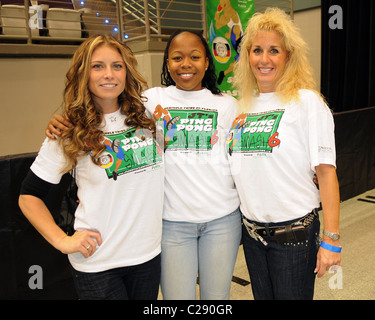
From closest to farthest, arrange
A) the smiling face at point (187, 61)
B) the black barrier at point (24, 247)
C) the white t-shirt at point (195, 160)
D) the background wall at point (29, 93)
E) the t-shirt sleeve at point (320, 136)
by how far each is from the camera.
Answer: the t-shirt sleeve at point (320, 136)
the white t-shirt at point (195, 160)
the smiling face at point (187, 61)
the black barrier at point (24, 247)
the background wall at point (29, 93)

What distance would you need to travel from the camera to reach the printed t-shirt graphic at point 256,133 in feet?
4.87

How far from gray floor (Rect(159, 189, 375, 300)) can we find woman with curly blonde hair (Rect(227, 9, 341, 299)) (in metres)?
1.06

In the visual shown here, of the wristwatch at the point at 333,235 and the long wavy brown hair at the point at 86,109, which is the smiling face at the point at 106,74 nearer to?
the long wavy brown hair at the point at 86,109

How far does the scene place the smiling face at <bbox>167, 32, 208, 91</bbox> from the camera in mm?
1675

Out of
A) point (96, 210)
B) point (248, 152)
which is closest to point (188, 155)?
point (248, 152)

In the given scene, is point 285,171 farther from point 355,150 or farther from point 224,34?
point 355,150

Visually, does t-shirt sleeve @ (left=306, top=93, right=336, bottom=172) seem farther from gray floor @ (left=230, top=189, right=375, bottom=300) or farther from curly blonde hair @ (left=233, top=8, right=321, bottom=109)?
gray floor @ (left=230, top=189, right=375, bottom=300)

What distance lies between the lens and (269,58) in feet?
5.21

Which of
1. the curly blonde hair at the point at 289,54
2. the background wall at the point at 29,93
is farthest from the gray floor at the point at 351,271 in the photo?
the background wall at the point at 29,93

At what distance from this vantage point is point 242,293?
274cm

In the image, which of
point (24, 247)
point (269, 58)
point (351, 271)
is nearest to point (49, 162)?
point (269, 58)

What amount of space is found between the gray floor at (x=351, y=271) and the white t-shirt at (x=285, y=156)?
120 cm

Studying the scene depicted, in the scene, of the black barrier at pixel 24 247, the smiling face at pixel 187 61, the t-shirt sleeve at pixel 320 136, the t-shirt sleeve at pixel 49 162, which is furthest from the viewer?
the black barrier at pixel 24 247

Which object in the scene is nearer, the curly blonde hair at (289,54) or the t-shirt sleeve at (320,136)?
the t-shirt sleeve at (320,136)
